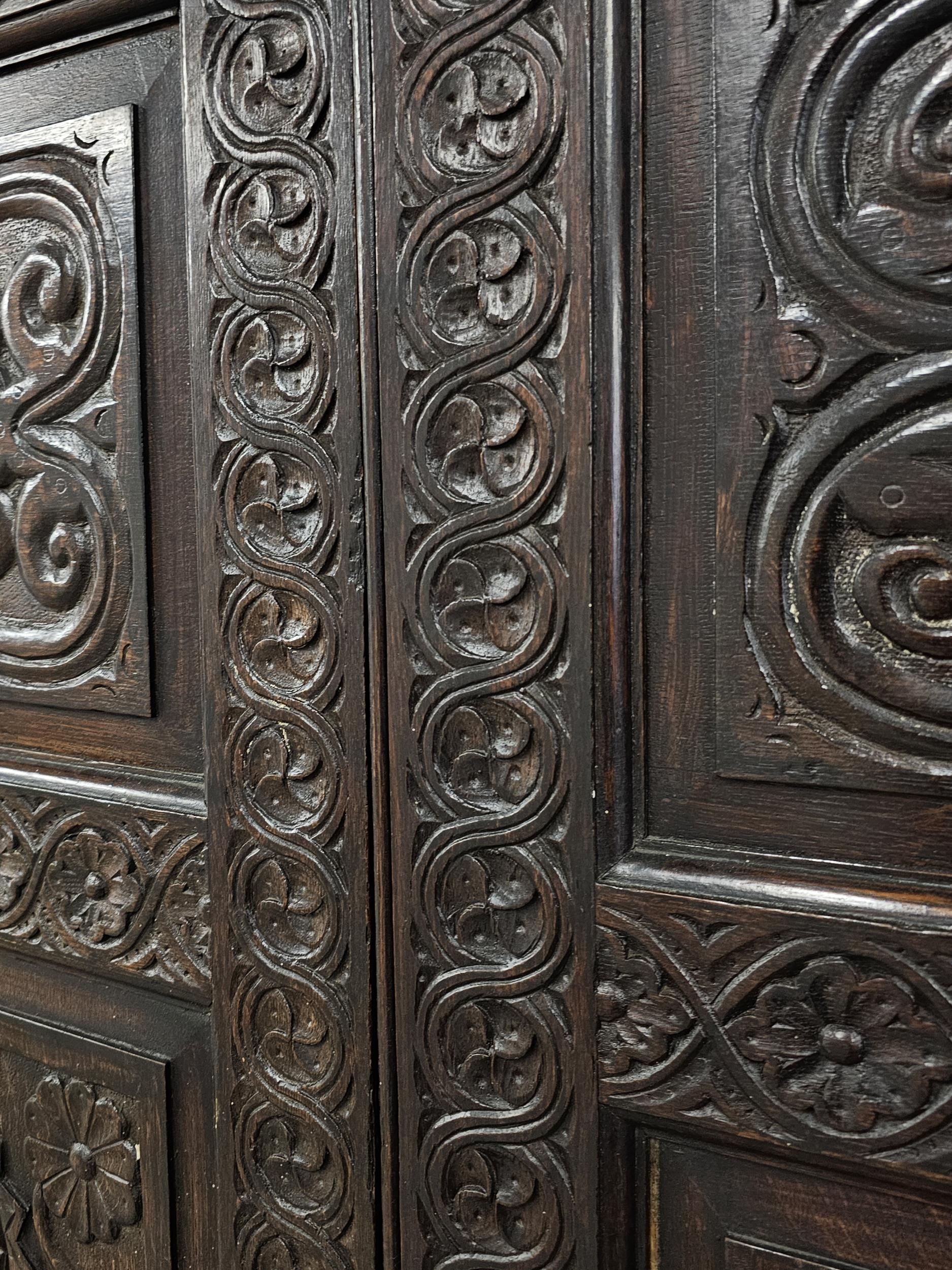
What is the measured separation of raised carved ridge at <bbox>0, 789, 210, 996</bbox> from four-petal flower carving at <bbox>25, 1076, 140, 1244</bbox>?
0.14 metres

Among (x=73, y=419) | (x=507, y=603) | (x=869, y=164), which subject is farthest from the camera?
(x=73, y=419)

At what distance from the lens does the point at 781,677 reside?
0.62 m

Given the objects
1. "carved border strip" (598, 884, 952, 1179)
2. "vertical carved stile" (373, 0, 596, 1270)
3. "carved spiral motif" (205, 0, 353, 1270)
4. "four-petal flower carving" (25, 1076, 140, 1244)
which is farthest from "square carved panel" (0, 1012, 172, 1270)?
"carved border strip" (598, 884, 952, 1179)

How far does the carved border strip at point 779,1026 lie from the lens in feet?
1.90

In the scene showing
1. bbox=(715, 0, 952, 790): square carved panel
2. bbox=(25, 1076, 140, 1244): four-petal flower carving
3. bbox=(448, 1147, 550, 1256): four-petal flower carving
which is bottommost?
bbox=(25, 1076, 140, 1244): four-petal flower carving

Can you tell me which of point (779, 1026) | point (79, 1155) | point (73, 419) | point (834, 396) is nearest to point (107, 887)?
point (79, 1155)

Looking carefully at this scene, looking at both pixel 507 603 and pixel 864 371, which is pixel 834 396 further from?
pixel 507 603

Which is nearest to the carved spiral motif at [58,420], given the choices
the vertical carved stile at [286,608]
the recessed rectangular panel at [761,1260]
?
the vertical carved stile at [286,608]

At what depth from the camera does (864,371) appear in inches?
22.7

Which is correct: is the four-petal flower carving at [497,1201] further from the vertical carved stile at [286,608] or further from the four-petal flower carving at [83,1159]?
the four-petal flower carving at [83,1159]

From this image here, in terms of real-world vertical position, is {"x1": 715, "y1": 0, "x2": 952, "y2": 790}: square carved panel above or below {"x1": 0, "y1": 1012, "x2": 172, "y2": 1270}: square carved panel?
above

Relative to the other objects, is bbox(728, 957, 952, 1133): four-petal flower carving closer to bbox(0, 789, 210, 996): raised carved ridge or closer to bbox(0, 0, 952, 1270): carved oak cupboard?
bbox(0, 0, 952, 1270): carved oak cupboard

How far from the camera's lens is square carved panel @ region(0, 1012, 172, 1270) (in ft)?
2.95

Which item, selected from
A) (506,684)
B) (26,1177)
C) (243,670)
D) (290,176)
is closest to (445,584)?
(506,684)
